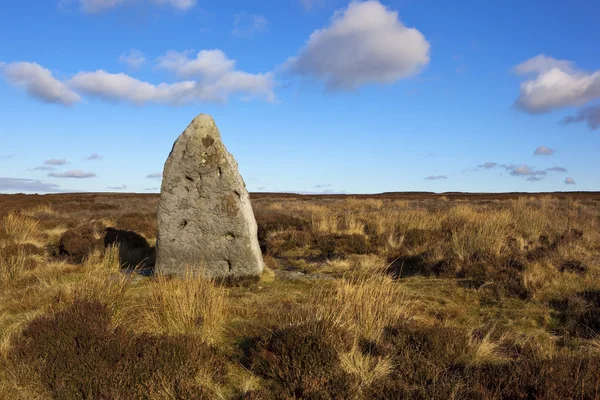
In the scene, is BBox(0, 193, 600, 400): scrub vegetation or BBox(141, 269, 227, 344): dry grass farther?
BBox(141, 269, 227, 344): dry grass

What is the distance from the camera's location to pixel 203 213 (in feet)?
25.3

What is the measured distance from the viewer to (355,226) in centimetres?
1245

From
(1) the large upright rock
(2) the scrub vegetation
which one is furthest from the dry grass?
(1) the large upright rock

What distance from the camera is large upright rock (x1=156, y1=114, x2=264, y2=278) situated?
7691 millimetres

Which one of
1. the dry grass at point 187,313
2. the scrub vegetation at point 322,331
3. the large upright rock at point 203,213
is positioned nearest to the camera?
the scrub vegetation at point 322,331

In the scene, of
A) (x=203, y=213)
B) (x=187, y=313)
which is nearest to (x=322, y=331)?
(x=187, y=313)

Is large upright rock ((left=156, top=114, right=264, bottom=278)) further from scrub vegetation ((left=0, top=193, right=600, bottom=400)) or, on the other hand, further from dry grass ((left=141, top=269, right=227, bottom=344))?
dry grass ((left=141, top=269, right=227, bottom=344))

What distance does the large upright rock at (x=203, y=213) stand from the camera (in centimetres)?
769

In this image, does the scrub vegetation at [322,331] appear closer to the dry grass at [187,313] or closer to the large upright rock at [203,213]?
the dry grass at [187,313]

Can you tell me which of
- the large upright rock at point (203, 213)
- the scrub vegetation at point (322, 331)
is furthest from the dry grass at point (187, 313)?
the large upright rock at point (203, 213)

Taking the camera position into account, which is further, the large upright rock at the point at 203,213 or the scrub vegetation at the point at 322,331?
the large upright rock at the point at 203,213

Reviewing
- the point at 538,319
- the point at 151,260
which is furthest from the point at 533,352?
the point at 151,260

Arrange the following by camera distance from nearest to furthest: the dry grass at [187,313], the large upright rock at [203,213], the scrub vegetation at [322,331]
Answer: the scrub vegetation at [322,331] < the dry grass at [187,313] < the large upright rock at [203,213]

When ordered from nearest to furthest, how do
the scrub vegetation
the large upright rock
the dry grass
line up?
the scrub vegetation → the dry grass → the large upright rock
